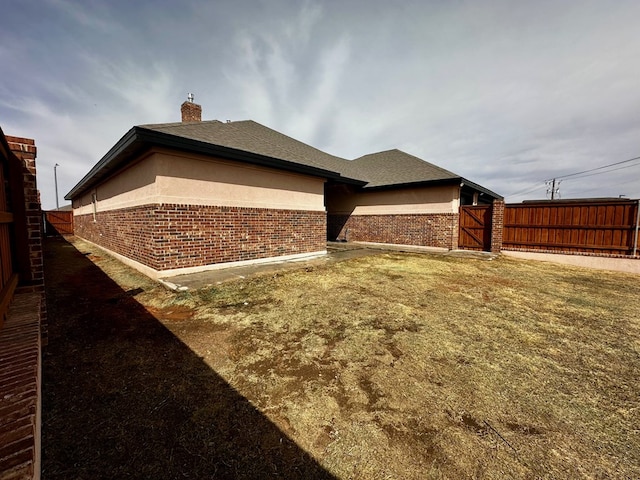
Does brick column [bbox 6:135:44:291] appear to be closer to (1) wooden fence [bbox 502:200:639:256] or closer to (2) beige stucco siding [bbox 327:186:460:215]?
(2) beige stucco siding [bbox 327:186:460:215]

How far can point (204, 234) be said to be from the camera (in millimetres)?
6988

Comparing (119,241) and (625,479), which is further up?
(119,241)

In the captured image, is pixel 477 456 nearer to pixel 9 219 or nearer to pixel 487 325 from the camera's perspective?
pixel 487 325

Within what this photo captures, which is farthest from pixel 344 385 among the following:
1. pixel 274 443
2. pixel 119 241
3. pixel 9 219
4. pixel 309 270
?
pixel 119 241

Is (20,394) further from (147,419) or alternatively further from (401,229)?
(401,229)

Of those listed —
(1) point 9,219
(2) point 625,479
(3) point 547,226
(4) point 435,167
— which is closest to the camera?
(2) point 625,479

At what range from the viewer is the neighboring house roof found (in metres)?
6.23

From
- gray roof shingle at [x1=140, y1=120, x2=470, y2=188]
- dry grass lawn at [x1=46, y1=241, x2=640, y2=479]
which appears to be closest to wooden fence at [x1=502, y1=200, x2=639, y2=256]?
gray roof shingle at [x1=140, y1=120, x2=470, y2=188]

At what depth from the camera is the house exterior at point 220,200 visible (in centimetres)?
636

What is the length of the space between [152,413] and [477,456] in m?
2.51

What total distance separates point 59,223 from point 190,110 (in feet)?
66.5

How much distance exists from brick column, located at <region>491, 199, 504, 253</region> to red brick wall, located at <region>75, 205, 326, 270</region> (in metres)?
7.61


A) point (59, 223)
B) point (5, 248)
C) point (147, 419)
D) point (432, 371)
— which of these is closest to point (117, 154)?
point (5, 248)

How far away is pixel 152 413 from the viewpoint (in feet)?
7.01
